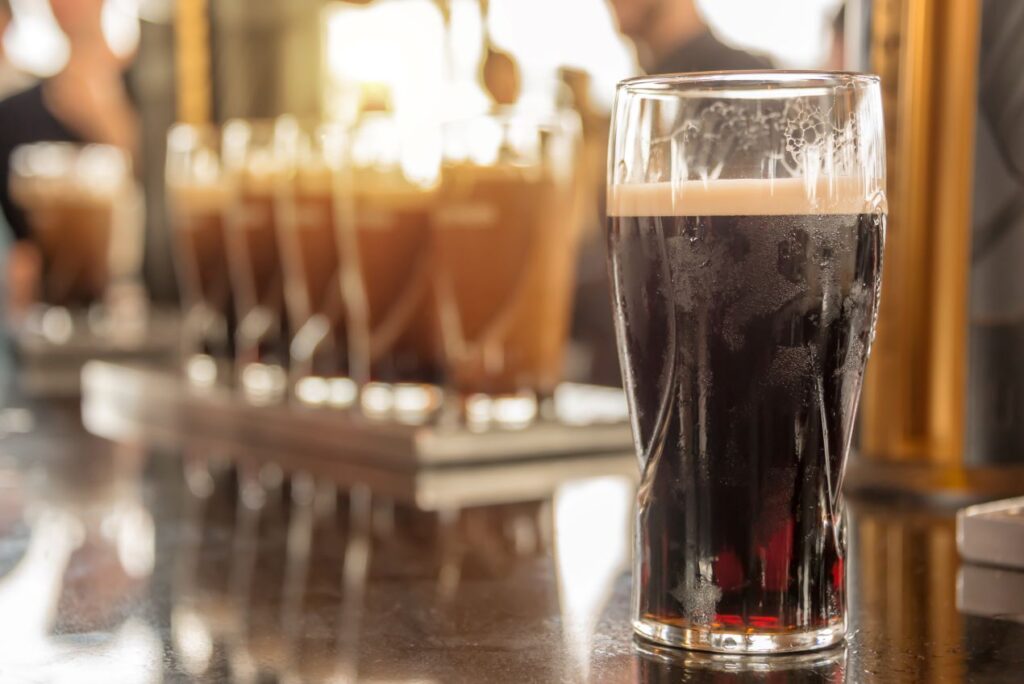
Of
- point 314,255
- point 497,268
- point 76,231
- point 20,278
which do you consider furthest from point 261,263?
point 20,278

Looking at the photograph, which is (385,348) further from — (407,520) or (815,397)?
(815,397)

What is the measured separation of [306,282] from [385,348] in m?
0.16

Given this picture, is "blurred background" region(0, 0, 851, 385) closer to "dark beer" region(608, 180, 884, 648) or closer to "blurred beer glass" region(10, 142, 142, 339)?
"blurred beer glass" region(10, 142, 142, 339)

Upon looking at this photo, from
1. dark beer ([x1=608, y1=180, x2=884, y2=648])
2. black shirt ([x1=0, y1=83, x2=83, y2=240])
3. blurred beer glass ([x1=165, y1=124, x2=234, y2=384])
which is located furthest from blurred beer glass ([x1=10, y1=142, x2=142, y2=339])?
dark beer ([x1=608, y1=180, x2=884, y2=648])

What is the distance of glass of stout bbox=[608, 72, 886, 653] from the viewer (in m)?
0.57

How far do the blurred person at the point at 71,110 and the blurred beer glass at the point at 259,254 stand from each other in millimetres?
2009

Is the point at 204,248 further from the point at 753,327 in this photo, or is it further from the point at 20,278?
the point at 20,278

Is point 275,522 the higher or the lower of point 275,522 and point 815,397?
the lower

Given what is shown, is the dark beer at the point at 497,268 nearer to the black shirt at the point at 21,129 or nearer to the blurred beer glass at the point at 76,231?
the blurred beer glass at the point at 76,231

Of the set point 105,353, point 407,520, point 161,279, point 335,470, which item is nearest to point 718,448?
point 407,520

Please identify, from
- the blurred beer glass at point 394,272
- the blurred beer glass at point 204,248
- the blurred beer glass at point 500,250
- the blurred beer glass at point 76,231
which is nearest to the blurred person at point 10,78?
the blurred beer glass at point 76,231

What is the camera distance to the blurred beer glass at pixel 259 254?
1.58 m

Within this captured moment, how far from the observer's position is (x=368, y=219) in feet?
4.47

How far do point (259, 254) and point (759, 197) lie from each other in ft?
3.60
